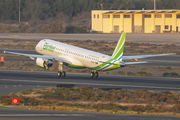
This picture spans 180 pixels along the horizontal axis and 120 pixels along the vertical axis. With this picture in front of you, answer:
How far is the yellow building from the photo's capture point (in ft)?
533

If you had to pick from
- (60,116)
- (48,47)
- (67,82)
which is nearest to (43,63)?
(67,82)

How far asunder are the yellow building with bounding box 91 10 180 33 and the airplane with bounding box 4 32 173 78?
4460 inches

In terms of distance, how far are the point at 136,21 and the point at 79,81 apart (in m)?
124

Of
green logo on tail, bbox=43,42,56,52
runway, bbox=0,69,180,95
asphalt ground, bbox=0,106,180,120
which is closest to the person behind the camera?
asphalt ground, bbox=0,106,180,120

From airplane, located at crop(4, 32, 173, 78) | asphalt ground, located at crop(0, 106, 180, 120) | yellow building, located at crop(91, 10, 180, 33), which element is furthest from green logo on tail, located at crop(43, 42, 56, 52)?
yellow building, located at crop(91, 10, 180, 33)

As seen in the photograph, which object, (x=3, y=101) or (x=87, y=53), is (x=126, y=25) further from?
(x=3, y=101)

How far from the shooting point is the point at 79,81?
157 feet

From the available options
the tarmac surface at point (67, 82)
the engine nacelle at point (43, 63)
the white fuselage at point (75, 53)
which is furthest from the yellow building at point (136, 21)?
the engine nacelle at point (43, 63)

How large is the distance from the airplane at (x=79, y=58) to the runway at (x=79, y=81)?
1.85 meters

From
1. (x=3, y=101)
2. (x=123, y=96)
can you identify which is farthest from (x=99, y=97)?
(x=3, y=101)

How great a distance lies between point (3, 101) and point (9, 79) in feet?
57.0

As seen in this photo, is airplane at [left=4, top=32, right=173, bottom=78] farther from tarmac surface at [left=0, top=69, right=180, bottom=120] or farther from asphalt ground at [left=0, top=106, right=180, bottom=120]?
asphalt ground at [left=0, top=106, right=180, bottom=120]

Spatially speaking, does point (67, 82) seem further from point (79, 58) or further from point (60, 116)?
point (60, 116)

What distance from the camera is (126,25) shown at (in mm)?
169250
